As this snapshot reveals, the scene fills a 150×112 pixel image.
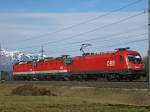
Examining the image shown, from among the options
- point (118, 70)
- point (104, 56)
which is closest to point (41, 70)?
point (104, 56)

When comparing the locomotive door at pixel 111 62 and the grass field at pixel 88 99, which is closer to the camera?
the grass field at pixel 88 99

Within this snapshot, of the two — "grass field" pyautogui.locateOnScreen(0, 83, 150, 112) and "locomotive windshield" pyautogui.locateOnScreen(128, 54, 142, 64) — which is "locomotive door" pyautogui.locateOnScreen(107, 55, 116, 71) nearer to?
"locomotive windshield" pyautogui.locateOnScreen(128, 54, 142, 64)

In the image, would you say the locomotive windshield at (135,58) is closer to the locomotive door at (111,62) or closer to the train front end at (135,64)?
the train front end at (135,64)

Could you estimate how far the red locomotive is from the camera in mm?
60438

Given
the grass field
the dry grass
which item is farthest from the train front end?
the dry grass

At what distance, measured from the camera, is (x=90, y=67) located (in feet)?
224

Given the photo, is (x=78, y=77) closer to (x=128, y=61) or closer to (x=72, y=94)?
(x=128, y=61)

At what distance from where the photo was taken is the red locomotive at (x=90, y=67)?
60438 millimetres

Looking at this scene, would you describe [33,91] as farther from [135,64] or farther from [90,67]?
[90,67]

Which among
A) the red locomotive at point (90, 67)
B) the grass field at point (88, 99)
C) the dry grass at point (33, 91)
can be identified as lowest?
the grass field at point (88, 99)

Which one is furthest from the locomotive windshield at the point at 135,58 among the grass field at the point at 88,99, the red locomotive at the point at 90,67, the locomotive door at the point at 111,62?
the grass field at the point at 88,99

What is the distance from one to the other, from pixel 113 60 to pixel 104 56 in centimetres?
336

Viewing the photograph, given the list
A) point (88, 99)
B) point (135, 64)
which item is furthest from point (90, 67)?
point (88, 99)

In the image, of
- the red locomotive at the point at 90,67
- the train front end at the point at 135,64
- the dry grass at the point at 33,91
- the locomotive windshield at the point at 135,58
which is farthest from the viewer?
the locomotive windshield at the point at 135,58
